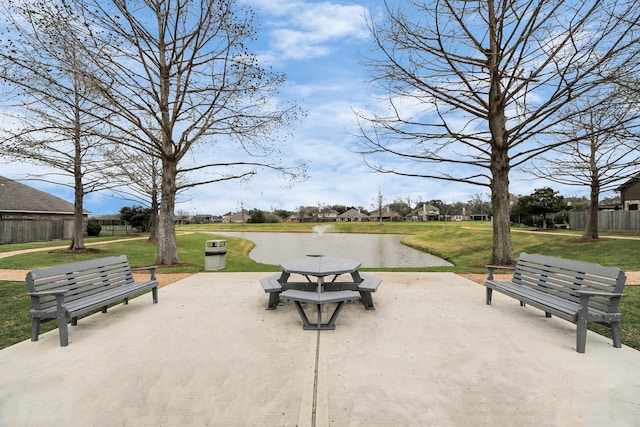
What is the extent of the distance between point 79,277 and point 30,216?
100ft

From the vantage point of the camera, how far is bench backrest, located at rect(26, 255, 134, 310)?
14.7ft

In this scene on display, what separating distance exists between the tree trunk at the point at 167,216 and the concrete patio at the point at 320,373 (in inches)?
267

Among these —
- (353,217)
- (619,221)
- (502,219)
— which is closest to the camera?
(502,219)

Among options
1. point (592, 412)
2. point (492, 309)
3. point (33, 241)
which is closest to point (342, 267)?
point (492, 309)

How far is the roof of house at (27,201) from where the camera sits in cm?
2594

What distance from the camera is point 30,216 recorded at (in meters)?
27.2

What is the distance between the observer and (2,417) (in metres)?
2.71

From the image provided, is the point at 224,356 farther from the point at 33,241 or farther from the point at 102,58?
the point at 33,241

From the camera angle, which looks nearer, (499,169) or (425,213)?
(499,169)

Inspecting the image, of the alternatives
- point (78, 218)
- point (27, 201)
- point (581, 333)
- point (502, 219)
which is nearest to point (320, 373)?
point (581, 333)

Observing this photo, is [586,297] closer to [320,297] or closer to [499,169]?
[320,297]

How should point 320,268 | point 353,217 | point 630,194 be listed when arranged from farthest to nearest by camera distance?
point 353,217 < point 630,194 < point 320,268

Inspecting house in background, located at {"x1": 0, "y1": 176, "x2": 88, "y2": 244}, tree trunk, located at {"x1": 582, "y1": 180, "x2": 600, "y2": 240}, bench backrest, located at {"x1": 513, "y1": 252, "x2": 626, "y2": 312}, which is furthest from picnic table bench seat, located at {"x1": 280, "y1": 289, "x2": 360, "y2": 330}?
house in background, located at {"x1": 0, "y1": 176, "x2": 88, "y2": 244}

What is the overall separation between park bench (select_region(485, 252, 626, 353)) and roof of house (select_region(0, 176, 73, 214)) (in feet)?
112
